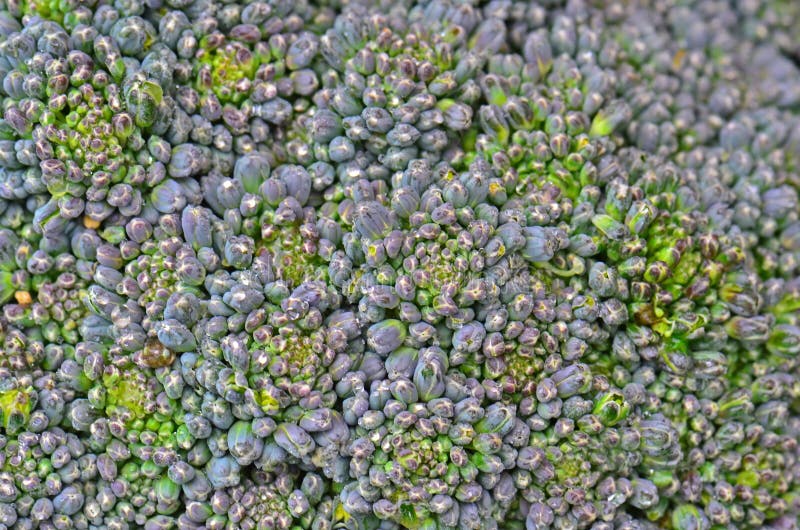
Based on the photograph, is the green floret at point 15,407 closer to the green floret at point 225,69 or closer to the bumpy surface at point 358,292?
the bumpy surface at point 358,292

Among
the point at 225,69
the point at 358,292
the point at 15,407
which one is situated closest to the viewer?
the point at 15,407

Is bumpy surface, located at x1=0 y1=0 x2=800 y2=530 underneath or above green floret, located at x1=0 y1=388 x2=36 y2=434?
above

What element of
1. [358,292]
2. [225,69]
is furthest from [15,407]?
[225,69]

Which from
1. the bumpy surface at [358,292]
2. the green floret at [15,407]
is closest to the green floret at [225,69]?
the bumpy surface at [358,292]

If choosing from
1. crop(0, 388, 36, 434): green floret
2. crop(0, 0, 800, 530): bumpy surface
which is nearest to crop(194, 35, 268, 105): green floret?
crop(0, 0, 800, 530): bumpy surface

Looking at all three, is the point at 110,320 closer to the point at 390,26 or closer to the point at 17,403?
the point at 17,403

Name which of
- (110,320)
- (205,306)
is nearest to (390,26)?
(205,306)

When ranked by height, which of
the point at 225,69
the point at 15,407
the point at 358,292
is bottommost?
the point at 15,407

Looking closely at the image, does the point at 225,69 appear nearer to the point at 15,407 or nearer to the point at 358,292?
the point at 358,292

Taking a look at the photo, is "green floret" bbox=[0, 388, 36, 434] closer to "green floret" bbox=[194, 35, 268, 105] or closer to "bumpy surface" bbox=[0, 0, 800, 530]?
"bumpy surface" bbox=[0, 0, 800, 530]
